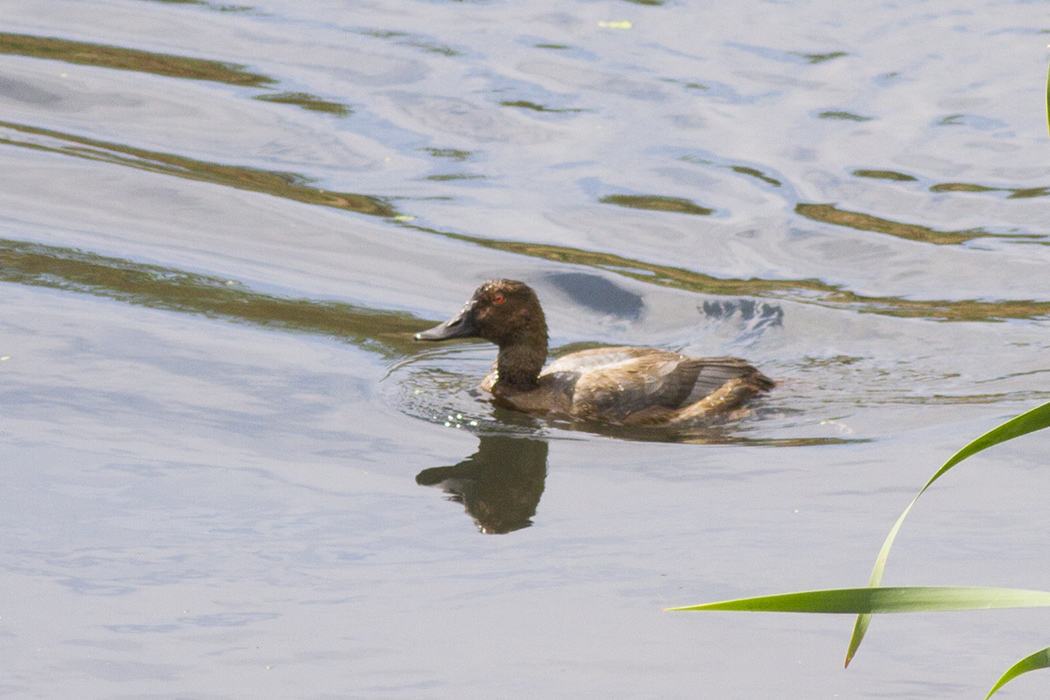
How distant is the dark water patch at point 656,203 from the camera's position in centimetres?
1258

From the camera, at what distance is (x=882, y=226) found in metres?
12.2

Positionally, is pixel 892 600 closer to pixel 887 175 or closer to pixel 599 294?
pixel 599 294

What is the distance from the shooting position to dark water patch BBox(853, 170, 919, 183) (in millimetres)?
13320

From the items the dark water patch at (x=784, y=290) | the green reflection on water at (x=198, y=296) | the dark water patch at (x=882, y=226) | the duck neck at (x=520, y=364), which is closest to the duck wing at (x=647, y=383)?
the duck neck at (x=520, y=364)

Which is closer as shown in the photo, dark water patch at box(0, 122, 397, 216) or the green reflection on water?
the green reflection on water

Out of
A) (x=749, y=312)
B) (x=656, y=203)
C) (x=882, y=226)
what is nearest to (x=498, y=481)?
(x=749, y=312)

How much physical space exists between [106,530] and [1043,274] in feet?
24.9

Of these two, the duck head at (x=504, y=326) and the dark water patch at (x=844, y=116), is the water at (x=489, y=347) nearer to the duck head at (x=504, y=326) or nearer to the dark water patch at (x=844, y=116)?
the dark water patch at (x=844, y=116)

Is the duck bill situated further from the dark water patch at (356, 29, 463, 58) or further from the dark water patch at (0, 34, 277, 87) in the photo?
the dark water patch at (356, 29, 463, 58)

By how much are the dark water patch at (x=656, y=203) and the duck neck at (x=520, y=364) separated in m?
4.03

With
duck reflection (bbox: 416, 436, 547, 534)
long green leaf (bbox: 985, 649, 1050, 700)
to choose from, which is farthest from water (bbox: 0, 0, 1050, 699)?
long green leaf (bbox: 985, 649, 1050, 700)

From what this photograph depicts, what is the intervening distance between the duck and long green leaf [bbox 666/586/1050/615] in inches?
207

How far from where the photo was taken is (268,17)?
16969 millimetres

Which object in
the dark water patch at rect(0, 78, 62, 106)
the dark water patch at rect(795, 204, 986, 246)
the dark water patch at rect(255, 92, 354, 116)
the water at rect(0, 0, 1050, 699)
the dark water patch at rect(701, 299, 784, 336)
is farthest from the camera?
the dark water patch at rect(255, 92, 354, 116)
